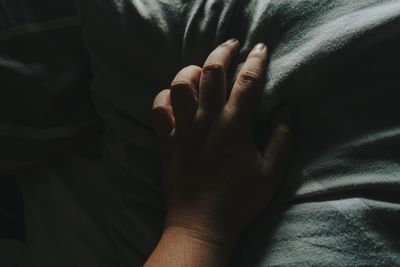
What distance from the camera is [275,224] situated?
0.60 m

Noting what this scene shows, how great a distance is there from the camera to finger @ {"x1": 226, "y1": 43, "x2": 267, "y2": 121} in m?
0.61

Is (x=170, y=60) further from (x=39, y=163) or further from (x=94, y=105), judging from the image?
(x=39, y=163)

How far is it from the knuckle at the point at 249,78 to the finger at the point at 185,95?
0.22 feet

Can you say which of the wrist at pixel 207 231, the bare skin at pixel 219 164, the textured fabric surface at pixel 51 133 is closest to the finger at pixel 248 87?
the bare skin at pixel 219 164

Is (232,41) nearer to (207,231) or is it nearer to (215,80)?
(215,80)

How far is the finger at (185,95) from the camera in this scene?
24.6 inches

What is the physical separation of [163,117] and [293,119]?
19 centimetres

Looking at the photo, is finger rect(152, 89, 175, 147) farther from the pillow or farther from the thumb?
the pillow

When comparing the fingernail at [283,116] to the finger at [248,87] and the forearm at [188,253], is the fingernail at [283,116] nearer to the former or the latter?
the finger at [248,87]

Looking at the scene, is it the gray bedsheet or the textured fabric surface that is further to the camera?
the textured fabric surface

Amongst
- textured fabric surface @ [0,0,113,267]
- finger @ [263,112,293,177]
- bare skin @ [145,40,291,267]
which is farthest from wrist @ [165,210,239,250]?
textured fabric surface @ [0,0,113,267]

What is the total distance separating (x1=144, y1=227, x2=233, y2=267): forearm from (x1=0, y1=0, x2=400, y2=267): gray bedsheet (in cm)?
4

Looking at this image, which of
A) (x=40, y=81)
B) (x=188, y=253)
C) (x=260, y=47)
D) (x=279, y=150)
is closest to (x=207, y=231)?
(x=188, y=253)

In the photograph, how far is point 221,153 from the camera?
618mm
